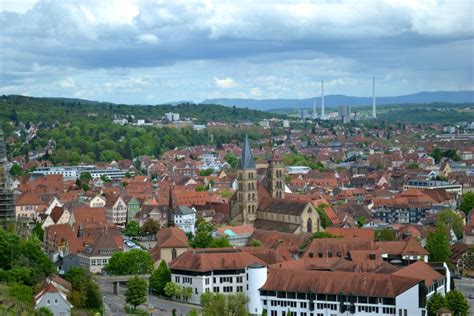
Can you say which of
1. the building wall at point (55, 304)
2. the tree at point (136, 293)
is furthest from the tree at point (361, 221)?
the building wall at point (55, 304)

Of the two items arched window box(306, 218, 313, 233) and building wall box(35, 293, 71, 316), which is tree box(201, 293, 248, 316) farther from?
arched window box(306, 218, 313, 233)

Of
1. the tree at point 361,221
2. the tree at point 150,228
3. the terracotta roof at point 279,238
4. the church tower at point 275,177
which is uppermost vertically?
Result: the church tower at point 275,177

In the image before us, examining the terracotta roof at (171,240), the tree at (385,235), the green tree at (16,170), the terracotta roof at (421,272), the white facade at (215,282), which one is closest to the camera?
the terracotta roof at (421,272)

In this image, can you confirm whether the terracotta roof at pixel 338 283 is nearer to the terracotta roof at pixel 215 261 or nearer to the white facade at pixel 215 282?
the terracotta roof at pixel 215 261

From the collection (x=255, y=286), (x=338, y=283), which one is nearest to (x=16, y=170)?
(x=255, y=286)

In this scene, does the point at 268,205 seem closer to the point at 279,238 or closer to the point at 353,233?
the point at 279,238

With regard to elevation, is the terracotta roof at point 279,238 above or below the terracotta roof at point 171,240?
below

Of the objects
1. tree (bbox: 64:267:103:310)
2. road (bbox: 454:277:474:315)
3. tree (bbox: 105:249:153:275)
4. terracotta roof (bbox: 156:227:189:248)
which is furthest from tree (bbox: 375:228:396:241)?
tree (bbox: 64:267:103:310)
